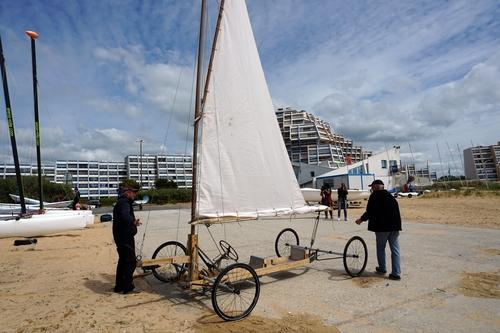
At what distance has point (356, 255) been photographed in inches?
261

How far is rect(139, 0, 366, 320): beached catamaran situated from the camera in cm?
539

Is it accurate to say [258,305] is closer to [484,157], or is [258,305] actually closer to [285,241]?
[285,241]

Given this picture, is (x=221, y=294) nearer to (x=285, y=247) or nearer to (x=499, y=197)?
(x=285, y=247)

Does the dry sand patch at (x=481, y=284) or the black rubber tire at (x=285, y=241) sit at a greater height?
the black rubber tire at (x=285, y=241)

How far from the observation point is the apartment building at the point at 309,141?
120250 millimetres

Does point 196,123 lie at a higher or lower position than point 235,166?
higher

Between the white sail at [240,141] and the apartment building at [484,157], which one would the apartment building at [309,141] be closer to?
the apartment building at [484,157]

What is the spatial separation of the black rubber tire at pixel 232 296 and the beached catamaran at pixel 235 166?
2cm

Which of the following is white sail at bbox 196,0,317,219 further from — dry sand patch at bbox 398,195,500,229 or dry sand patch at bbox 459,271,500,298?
dry sand patch at bbox 398,195,500,229

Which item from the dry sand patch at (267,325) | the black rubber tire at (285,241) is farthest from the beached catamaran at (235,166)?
the black rubber tire at (285,241)

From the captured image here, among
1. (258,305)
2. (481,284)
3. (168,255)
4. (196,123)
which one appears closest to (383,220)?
(481,284)

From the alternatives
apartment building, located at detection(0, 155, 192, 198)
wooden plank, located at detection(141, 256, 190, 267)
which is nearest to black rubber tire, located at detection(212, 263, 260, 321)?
wooden plank, located at detection(141, 256, 190, 267)

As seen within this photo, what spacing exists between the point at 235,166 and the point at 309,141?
424ft

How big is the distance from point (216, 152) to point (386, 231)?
3.61 meters
